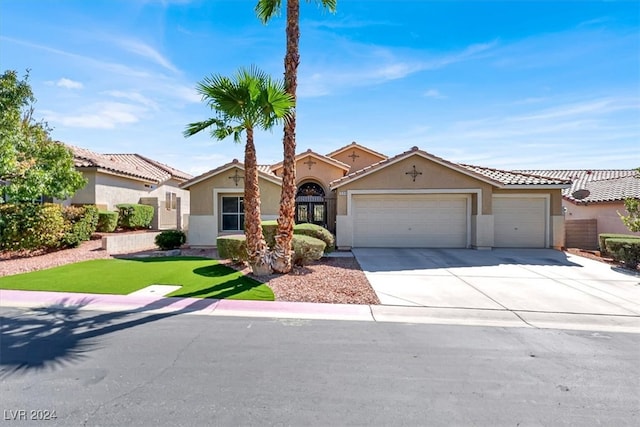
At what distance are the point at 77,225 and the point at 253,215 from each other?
10314 mm

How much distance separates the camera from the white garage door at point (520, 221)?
49.5 ft

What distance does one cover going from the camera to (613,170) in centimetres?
2689

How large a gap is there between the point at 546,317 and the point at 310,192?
13908mm

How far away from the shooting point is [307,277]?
29.2 ft

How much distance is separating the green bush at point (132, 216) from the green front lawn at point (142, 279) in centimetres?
746

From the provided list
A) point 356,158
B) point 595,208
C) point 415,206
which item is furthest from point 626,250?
point 356,158

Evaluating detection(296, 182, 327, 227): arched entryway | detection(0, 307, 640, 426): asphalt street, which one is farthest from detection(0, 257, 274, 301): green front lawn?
detection(296, 182, 327, 227): arched entryway

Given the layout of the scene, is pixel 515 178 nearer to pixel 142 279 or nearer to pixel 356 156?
pixel 356 156

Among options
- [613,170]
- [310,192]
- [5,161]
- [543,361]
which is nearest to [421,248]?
[310,192]

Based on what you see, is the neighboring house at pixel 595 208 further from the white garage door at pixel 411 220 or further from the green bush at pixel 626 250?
the white garage door at pixel 411 220

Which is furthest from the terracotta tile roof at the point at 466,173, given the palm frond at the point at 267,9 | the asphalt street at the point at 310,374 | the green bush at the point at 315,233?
the asphalt street at the point at 310,374

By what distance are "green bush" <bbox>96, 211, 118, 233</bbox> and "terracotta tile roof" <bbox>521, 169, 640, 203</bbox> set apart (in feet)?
83.4

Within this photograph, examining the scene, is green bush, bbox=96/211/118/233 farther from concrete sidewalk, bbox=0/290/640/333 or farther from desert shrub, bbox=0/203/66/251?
concrete sidewalk, bbox=0/290/640/333

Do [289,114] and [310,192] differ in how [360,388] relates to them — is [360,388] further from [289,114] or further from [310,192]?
[310,192]
